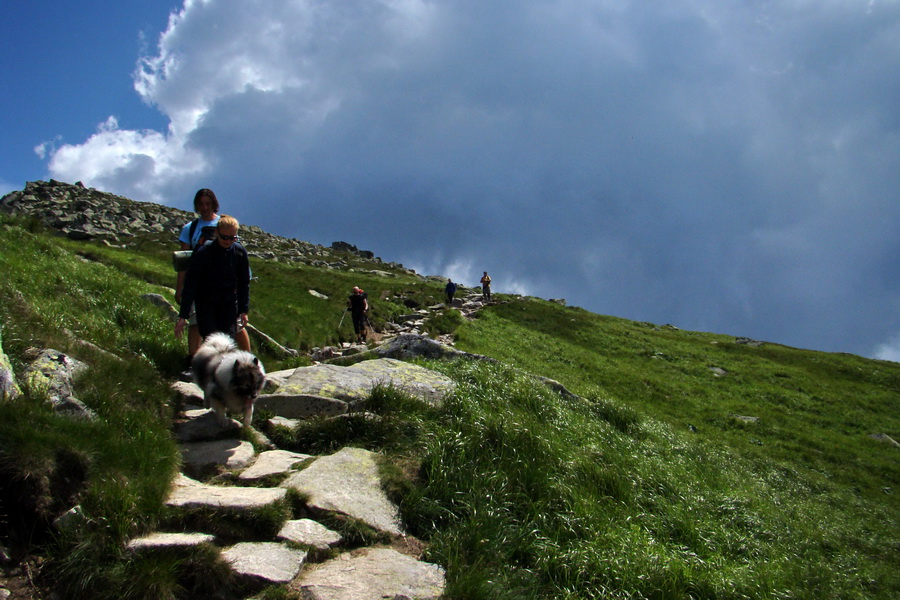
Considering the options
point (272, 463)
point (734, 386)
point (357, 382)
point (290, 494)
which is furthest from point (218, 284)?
point (734, 386)

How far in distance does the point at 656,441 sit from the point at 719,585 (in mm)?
7130

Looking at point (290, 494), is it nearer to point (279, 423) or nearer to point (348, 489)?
point (348, 489)

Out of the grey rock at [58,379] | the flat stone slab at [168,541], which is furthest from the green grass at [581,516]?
the grey rock at [58,379]

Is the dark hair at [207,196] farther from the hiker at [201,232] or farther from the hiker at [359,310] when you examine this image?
the hiker at [359,310]

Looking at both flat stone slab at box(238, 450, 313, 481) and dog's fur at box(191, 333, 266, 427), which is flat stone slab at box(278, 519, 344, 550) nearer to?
flat stone slab at box(238, 450, 313, 481)

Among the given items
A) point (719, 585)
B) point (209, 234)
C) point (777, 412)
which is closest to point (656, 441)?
point (719, 585)

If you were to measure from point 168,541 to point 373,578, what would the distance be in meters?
1.93

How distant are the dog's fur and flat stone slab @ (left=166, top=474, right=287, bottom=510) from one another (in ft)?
4.79

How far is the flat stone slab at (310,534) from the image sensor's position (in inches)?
196

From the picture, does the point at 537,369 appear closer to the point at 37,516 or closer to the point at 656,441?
the point at 656,441

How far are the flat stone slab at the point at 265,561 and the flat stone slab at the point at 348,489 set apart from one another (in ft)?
2.54

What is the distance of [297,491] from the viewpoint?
18.4 ft

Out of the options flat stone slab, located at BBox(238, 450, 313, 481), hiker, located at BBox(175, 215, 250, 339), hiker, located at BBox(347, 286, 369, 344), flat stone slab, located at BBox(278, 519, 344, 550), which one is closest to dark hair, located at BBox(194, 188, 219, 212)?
hiker, located at BBox(175, 215, 250, 339)

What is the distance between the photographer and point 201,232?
9.08m
